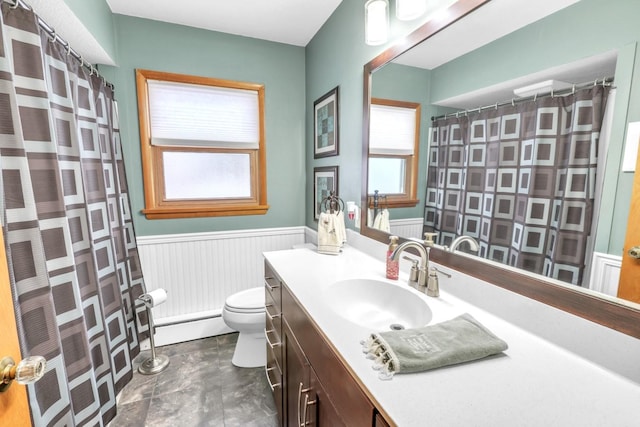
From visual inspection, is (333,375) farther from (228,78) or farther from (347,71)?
(228,78)

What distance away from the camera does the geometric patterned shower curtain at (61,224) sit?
92 centimetres

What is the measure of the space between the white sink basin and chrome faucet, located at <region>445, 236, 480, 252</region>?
0.79ft

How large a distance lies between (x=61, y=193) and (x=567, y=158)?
1683 mm

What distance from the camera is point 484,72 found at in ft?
3.23

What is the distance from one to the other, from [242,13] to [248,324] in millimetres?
2086

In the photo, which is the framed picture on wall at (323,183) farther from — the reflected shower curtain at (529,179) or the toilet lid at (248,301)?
the reflected shower curtain at (529,179)

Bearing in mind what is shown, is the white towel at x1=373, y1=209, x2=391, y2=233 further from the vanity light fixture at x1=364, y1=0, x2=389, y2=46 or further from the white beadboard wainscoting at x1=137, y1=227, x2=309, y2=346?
the white beadboard wainscoting at x1=137, y1=227, x2=309, y2=346

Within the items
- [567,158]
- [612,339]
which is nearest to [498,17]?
[567,158]

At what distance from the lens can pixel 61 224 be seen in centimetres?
110

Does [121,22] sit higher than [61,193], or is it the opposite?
[121,22]

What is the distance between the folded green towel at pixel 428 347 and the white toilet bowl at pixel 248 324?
1.27m

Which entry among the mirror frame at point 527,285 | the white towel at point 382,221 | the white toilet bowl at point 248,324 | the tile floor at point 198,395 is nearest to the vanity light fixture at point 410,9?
the mirror frame at point 527,285

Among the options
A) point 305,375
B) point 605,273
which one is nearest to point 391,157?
point 605,273

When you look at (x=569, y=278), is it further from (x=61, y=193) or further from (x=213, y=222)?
(x=213, y=222)
